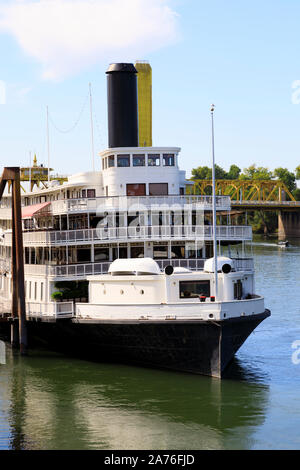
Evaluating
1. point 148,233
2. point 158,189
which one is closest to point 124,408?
point 148,233

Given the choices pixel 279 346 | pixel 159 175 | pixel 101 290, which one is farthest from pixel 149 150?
pixel 279 346

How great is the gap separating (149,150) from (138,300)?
9528mm

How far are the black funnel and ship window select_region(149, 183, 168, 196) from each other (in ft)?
12.4

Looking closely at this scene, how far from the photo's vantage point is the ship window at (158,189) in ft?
123

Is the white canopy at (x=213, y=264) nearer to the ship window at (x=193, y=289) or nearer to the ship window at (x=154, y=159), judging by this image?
the ship window at (x=193, y=289)

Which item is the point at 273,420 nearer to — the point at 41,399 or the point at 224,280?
the point at 224,280

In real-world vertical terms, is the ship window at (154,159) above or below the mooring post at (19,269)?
above

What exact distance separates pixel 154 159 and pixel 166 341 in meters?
11.1

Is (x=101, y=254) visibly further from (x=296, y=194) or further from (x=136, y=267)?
(x=296, y=194)

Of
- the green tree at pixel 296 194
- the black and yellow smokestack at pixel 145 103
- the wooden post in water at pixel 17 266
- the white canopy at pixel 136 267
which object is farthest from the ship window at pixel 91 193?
the green tree at pixel 296 194

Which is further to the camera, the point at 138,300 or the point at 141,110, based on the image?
the point at 141,110

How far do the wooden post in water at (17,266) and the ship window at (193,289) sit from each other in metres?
8.75

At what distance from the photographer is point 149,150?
3738 centimetres
